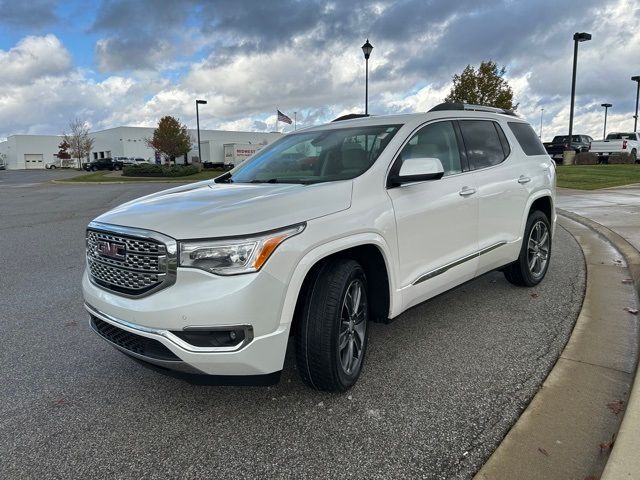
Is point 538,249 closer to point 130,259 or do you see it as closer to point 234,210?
point 234,210

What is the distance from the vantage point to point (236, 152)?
174 feet

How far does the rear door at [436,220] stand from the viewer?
11.1 ft

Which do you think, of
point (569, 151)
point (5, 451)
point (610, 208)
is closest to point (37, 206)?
point (5, 451)

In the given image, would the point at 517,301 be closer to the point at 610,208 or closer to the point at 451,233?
the point at 451,233

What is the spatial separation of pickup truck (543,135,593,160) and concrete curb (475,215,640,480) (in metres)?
28.8

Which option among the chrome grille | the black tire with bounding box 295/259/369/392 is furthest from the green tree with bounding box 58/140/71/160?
the black tire with bounding box 295/259/369/392

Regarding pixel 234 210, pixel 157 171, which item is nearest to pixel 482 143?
pixel 234 210

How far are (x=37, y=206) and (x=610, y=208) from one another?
16.3m

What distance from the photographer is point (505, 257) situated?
465 cm

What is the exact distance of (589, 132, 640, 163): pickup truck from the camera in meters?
30.0

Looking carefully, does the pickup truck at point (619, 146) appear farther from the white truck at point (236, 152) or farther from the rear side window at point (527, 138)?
the white truck at point (236, 152)

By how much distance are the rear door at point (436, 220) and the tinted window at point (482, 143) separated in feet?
0.52

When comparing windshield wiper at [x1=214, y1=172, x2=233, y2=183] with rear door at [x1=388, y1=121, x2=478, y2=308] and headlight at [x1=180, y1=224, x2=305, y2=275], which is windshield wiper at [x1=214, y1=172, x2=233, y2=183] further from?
headlight at [x1=180, y1=224, x2=305, y2=275]

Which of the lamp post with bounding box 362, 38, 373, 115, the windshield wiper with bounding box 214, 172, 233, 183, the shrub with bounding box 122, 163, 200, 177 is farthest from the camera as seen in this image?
the shrub with bounding box 122, 163, 200, 177
